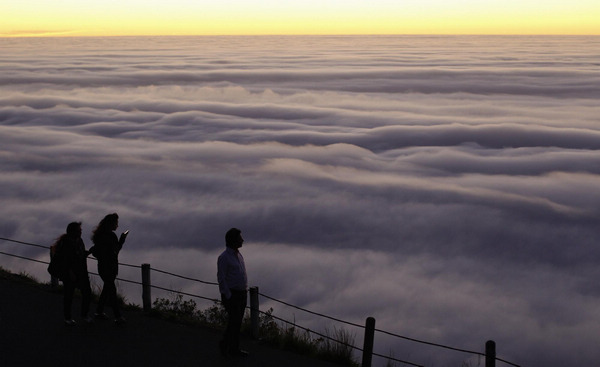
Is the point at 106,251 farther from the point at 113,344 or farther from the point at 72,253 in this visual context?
the point at 113,344

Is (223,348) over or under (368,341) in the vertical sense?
under

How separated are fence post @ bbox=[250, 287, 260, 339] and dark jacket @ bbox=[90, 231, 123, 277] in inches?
70.5

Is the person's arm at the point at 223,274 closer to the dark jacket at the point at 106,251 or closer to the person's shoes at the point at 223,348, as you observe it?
the person's shoes at the point at 223,348

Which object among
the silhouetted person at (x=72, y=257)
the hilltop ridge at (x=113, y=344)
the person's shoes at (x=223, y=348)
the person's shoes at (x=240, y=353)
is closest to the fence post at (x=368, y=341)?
the hilltop ridge at (x=113, y=344)

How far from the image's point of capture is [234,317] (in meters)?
7.25

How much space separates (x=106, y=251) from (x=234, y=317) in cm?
192

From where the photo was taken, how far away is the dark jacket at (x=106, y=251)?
7883mm

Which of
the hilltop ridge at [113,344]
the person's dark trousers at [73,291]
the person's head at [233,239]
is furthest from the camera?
the person's dark trousers at [73,291]

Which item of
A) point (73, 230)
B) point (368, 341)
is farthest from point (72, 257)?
point (368, 341)

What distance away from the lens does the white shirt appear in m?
6.85

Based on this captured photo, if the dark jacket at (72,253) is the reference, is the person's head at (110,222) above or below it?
above

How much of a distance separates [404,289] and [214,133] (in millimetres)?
77211

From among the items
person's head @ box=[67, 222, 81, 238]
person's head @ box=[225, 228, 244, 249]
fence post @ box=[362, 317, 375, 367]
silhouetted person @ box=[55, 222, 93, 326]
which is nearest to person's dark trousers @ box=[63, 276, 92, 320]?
silhouetted person @ box=[55, 222, 93, 326]

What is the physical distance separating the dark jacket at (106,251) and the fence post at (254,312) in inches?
70.5
